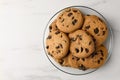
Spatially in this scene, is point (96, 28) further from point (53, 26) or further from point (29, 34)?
point (29, 34)

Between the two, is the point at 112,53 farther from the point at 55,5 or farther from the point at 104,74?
the point at 55,5

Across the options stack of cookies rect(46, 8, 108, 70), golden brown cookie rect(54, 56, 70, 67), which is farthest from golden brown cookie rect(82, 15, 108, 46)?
golden brown cookie rect(54, 56, 70, 67)

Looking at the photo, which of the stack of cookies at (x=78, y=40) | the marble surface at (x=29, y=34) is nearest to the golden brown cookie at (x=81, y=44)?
the stack of cookies at (x=78, y=40)

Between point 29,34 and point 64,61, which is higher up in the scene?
point 29,34

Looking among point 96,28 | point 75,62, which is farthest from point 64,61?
point 96,28

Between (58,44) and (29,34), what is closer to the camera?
(58,44)

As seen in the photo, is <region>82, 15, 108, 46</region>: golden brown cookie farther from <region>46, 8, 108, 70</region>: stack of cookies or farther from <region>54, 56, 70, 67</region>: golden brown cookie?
<region>54, 56, 70, 67</region>: golden brown cookie
